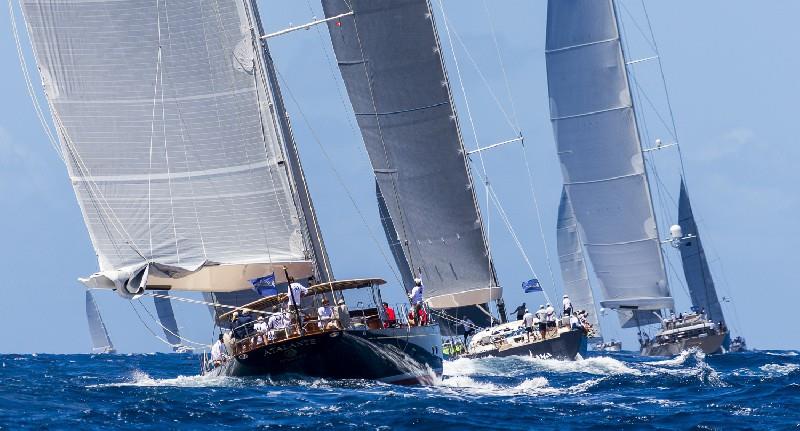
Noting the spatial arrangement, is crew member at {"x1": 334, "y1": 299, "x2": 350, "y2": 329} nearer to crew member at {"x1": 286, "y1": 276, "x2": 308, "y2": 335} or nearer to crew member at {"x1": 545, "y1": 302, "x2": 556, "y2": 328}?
crew member at {"x1": 286, "y1": 276, "x2": 308, "y2": 335}

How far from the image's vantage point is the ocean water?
73.6 ft

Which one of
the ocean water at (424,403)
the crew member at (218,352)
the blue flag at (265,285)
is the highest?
the blue flag at (265,285)

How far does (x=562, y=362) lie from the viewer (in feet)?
128

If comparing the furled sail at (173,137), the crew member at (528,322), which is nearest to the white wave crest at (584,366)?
the crew member at (528,322)

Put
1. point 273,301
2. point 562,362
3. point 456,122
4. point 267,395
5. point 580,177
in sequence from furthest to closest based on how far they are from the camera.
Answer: point 580,177 < point 456,122 < point 562,362 < point 273,301 < point 267,395

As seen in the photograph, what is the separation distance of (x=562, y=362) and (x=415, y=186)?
8354mm

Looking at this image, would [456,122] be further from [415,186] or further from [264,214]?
[264,214]

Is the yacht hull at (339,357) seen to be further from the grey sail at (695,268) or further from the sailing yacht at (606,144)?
the grey sail at (695,268)

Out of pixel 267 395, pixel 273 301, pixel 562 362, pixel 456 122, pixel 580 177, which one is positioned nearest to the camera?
pixel 267 395

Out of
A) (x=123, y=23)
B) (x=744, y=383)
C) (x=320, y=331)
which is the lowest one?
(x=744, y=383)

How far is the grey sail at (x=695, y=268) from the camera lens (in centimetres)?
5822

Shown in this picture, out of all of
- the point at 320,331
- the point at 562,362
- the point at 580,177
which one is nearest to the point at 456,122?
the point at 562,362

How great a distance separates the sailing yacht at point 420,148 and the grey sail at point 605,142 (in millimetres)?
10737

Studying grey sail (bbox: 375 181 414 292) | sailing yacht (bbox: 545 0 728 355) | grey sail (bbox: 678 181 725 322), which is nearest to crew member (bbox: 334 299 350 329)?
grey sail (bbox: 375 181 414 292)
